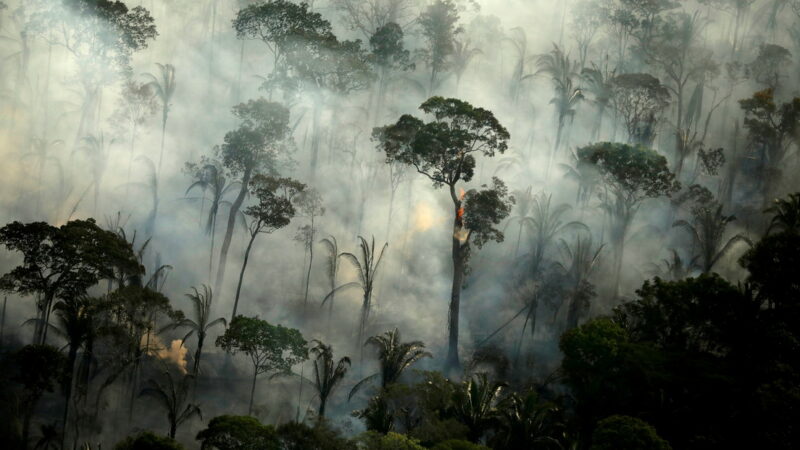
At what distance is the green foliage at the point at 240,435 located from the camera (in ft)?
95.1

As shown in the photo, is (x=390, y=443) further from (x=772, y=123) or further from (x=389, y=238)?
(x=772, y=123)

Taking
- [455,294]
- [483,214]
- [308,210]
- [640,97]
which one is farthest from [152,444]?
[640,97]

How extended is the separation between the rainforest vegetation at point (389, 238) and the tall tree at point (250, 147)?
29cm

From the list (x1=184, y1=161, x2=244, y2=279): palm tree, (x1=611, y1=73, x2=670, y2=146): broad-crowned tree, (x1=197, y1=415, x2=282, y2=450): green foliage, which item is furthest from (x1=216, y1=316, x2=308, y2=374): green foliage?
(x1=611, y1=73, x2=670, y2=146): broad-crowned tree

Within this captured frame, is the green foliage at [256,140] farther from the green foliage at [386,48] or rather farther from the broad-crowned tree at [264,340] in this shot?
the broad-crowned tree at [264,340]

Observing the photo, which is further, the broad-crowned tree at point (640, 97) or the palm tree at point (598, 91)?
the palm tree at point (598, 91)

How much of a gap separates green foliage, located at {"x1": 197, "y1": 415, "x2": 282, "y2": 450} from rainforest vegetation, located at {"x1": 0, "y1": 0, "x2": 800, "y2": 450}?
11 cm

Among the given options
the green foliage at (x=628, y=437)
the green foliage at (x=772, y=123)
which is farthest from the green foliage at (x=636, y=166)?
the green foliage at (x=628, y=437)

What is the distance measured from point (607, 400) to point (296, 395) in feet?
69.6

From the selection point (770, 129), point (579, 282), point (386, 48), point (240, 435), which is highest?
point (386, 48)

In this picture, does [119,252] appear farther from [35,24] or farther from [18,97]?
[18,97]

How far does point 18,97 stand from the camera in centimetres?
7775

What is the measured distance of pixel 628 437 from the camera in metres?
30.3

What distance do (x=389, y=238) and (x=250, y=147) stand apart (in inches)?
658
